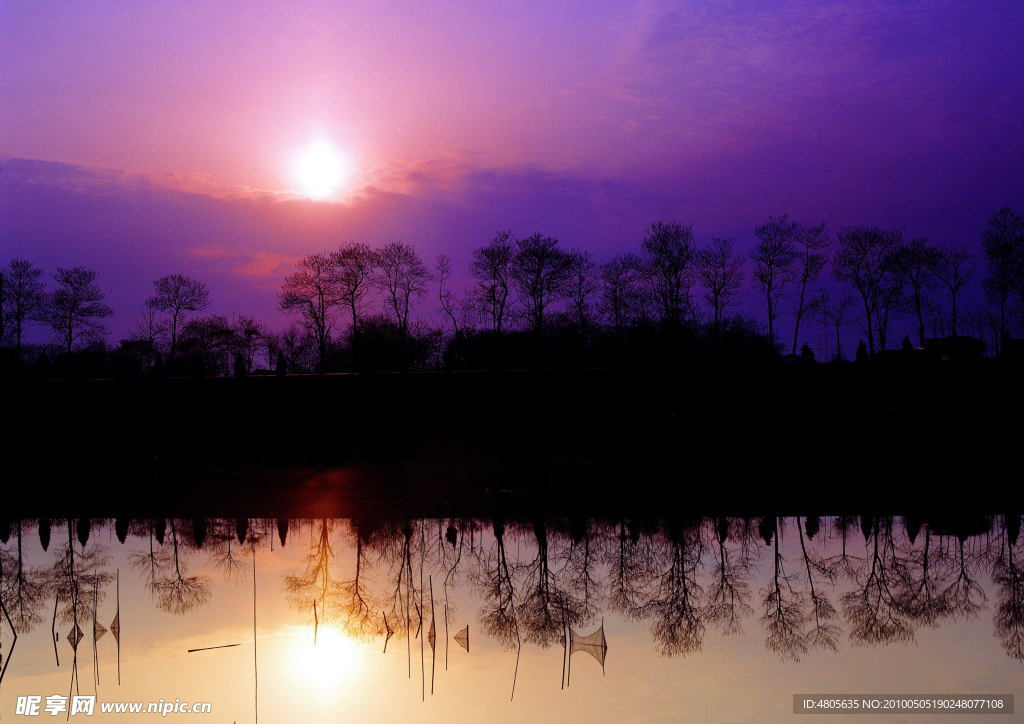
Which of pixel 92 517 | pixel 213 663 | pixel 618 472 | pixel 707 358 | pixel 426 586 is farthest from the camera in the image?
pixel 707 358

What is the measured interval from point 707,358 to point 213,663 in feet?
134

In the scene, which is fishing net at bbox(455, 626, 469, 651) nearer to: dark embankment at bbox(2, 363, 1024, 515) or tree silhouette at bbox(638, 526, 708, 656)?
tree silhouette at bbox(638, 526, 708, 656)

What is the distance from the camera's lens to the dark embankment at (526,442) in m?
19.1

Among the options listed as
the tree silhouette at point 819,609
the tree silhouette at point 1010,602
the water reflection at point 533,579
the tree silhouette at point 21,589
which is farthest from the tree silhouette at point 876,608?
the tree silhouette at point 21,589

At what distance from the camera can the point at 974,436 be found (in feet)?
77.8

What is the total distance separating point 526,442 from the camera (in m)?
25.2

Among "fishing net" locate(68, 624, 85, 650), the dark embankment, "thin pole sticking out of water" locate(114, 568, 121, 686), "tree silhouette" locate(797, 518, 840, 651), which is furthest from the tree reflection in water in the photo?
the dark embankment

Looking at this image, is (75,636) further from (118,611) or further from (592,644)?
(592,644)

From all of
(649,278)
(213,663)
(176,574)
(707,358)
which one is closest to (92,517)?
(176,574)

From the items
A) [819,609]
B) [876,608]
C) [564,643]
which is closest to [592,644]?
[564,643]

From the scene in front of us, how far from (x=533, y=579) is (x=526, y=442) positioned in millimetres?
13227

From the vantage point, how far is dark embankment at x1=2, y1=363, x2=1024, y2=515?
1914cm

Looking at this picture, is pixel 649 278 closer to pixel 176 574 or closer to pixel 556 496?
pixel 556 496

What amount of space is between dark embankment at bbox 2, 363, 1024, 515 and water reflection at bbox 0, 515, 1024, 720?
2.16 m
